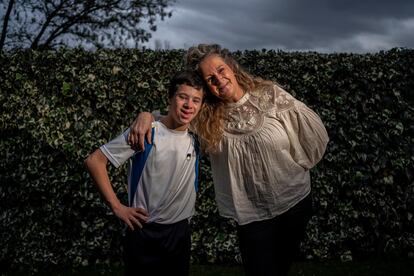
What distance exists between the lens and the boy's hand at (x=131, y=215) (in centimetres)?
230

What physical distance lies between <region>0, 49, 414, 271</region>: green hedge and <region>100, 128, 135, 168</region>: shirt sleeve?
2829 mm

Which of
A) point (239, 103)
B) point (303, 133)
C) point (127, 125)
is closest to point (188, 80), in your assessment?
point (239, 103)

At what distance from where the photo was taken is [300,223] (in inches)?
106

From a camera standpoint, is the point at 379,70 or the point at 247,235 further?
the point at 379,70

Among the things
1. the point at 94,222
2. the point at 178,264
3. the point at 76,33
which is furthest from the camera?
the point at 76,33

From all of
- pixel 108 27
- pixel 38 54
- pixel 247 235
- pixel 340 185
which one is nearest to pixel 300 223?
pixel 247 235

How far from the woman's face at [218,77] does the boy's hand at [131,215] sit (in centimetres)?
80

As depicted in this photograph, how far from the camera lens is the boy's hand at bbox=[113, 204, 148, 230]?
7.54 ft

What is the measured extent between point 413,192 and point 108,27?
9.79 metres

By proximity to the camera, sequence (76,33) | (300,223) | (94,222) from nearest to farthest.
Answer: (300,223), (94,222), (76,33)

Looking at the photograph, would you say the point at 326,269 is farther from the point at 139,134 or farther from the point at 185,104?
the point at 139,134

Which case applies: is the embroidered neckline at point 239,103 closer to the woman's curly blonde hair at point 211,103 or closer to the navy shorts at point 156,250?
the woman's curly blonde hair at point 211,103

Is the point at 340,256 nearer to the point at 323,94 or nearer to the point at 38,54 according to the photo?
the point at 323,94

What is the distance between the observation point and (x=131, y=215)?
2.30 meters
